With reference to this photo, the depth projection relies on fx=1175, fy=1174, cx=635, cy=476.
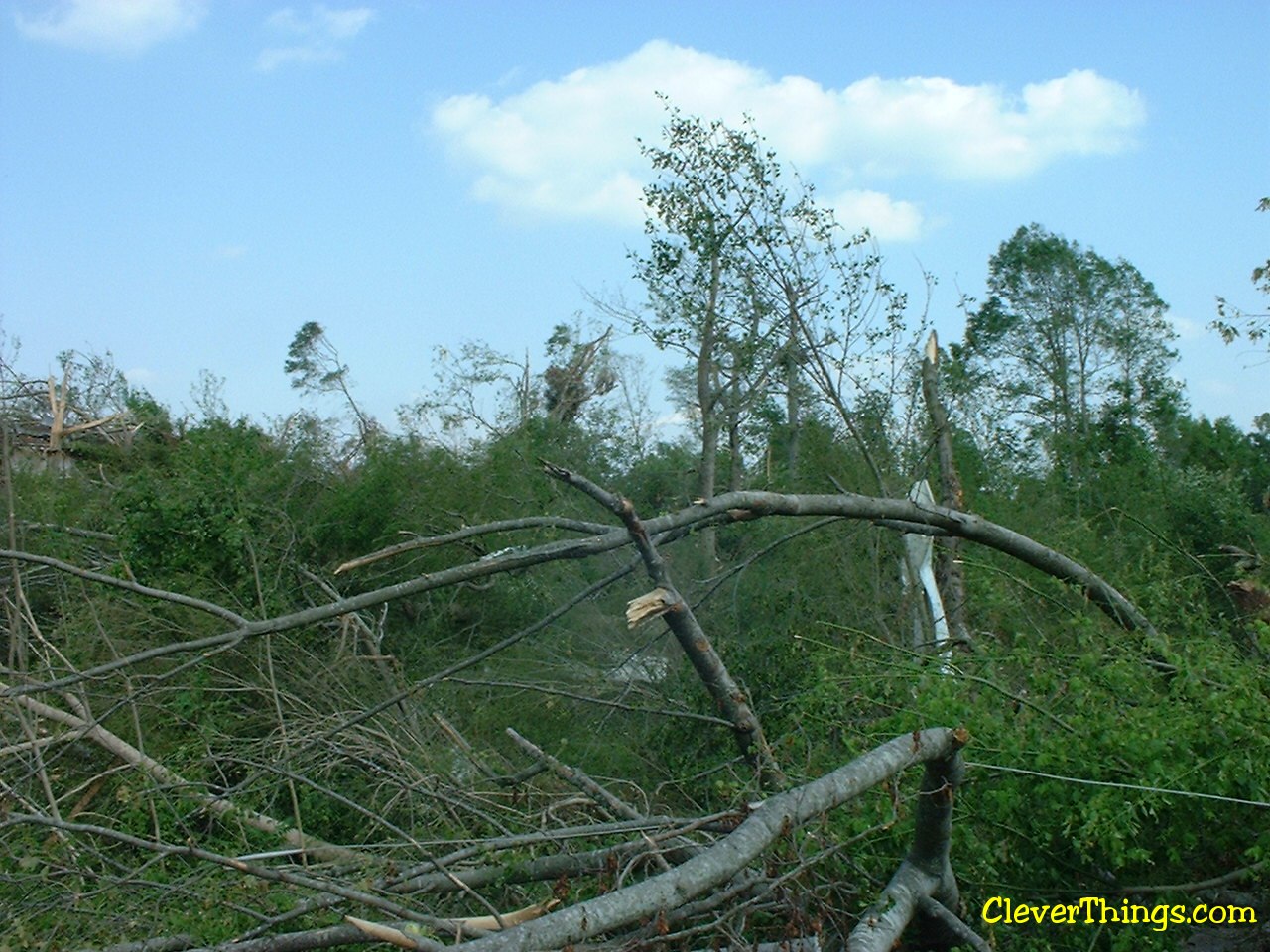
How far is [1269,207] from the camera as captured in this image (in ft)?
35.8

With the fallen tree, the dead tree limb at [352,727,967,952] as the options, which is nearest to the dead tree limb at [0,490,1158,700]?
the fallen tree

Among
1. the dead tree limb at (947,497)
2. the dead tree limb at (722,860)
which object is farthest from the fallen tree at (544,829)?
the dead tree limb at (947,497)

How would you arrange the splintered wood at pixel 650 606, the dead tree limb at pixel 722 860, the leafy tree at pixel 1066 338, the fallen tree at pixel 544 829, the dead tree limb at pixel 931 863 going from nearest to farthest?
the dead tree limb at pixel 722 860 < the fallen tree at pixel 544 829 < the dead tree limb at pixel 931 863 < the splintered wood at pixel 650 606 < the leafy tree at pixel 1066 338

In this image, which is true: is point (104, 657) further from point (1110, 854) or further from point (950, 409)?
point (950, 409)

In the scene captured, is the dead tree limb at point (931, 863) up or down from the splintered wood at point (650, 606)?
down

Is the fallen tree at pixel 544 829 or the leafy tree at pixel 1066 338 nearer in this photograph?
the fallen tree at pixel 544 829

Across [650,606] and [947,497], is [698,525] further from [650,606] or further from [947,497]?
[947,497]

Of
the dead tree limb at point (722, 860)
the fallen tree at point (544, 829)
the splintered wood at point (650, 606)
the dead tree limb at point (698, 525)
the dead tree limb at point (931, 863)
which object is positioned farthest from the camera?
the splintered wood at point (650, 606)

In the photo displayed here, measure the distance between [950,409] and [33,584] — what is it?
801 cm

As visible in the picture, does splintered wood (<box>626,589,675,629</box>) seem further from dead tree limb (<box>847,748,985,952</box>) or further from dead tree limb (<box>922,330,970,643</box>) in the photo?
dead tree limb (<box>922,330,970,643</box>)

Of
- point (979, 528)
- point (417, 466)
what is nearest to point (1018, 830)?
point (979, 528)

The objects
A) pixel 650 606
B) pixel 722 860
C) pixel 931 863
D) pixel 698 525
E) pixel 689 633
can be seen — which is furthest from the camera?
pixel 698 525

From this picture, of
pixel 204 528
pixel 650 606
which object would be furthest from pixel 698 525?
pixel 204 528

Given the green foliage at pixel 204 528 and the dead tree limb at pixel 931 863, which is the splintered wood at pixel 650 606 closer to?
the dead tree limb at pixel 931 863
